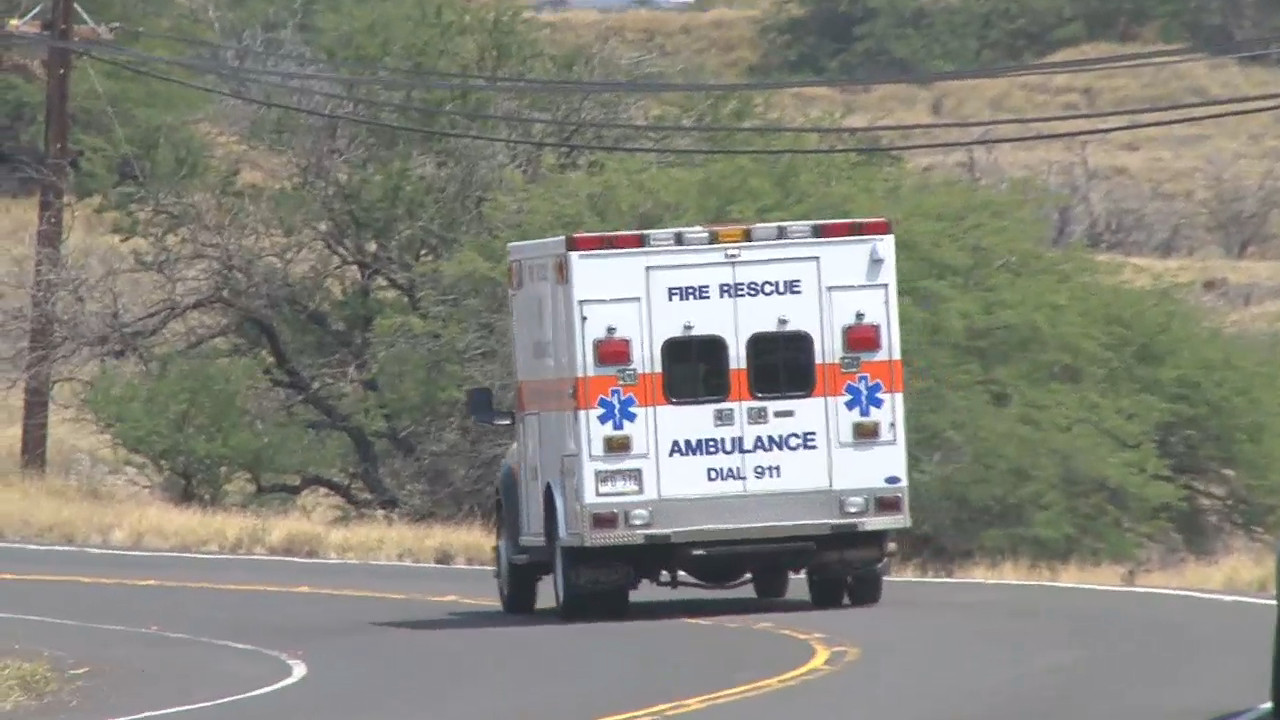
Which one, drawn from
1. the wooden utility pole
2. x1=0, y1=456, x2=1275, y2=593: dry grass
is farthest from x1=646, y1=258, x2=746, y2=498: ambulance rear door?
the wooden utility pole

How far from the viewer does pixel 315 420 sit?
35.7 meters

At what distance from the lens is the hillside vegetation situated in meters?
28.5

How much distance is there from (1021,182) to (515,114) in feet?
25.7

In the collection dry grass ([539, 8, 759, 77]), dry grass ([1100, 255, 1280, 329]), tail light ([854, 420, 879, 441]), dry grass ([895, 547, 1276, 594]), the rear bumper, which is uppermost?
dry grass ([539, 8, 759, 77])

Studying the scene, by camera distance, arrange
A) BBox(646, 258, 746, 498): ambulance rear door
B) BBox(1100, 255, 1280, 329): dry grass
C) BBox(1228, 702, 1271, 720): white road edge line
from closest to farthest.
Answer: BBox(1228, 702, 1271, 720): white road edge line
BBox(646, 258, 746, 498): ambulance rear door
BBox(1100, 255, 1280, 329): dry grass

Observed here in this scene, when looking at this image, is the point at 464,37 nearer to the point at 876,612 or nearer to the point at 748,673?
the point at 876,612


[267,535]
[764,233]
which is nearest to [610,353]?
[764,233]

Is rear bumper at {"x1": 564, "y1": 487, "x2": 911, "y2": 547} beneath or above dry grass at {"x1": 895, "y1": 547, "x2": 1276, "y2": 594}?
above

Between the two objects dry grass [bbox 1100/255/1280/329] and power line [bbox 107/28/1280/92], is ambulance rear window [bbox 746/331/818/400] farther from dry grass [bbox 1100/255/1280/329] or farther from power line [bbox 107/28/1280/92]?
dry grass [bbox 1100/255/1280/329]

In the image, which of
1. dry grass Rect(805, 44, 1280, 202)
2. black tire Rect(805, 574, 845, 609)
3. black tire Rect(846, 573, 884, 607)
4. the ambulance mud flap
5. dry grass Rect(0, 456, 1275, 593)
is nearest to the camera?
the ambulance mud flap

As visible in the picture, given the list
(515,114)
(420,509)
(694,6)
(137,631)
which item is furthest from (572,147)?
(694,6)

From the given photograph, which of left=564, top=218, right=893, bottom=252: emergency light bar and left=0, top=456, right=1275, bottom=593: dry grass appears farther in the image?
left=0, top=456, right=1275, bottom=593: dry grass

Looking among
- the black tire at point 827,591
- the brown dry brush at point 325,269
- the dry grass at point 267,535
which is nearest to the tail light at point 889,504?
the black tire at point 827,591

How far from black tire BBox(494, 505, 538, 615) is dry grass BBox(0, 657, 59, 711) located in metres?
4.78
